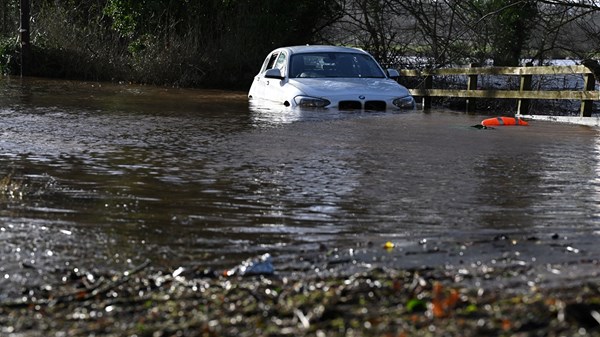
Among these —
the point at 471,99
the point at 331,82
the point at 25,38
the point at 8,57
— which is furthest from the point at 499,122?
the point at 8,57

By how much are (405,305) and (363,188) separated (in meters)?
4.31

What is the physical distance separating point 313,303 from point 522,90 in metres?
16.5

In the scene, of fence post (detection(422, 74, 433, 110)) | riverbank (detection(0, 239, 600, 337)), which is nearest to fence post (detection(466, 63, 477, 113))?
fence post (detection(422, 74, 433, 110))

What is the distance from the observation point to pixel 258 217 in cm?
726

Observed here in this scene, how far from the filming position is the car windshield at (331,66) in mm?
17594

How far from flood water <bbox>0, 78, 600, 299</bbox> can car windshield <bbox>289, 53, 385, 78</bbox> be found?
4.94 feet

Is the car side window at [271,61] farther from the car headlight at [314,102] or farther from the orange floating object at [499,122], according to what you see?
the orange floating object at [499,122]

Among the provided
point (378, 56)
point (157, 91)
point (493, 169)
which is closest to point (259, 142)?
point (493, 169)

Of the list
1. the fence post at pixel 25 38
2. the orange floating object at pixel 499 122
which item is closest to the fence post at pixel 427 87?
the orange floating object at pixel 499 122

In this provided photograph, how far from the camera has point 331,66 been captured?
1770 cm

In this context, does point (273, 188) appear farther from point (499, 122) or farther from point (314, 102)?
point (499, 122)

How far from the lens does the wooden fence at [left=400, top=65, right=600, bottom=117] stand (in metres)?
17.9

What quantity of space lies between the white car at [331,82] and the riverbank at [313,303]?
438 inches

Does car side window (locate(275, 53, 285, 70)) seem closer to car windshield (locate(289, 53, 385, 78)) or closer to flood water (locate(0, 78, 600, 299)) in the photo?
car windshield (locate(289, 53, 385, 78))
